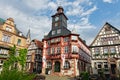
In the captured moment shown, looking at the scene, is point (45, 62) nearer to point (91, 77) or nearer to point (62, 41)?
point (62, 41)

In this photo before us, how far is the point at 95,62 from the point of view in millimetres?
29375

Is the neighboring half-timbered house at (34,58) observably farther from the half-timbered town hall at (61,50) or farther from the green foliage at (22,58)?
the green foliage at (22,58)

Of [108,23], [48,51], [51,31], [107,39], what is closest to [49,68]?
[48,51]

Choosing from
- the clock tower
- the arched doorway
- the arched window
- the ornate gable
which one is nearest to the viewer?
the ornate gable

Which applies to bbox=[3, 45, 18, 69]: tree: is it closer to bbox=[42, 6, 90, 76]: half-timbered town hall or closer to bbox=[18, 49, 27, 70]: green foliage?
bbox=[18, 49, 27, 70]: green foliage

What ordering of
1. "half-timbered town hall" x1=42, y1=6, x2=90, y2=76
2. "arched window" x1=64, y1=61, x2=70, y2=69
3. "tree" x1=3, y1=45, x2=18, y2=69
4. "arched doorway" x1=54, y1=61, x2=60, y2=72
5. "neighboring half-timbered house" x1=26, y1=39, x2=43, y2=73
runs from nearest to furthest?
"tree" x1=3, y1=45, x2=18, y2=69 → "half-timbered town hall" x1=42, y1=6, x2=90, y2=76 → "arched window" x1=64, y1=61, x2=70, y2=69 → "arched doorway" x1=54, y1=61, x2=60, y2=72 → "neighboring half-timbered house" x1=26, y1=39, x2=43, y2=73

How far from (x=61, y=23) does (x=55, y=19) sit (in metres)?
3.20

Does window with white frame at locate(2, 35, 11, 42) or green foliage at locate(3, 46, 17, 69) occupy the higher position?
window with white frame at locate(2, 35, 11, 42)

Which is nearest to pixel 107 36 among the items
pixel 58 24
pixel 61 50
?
pixel 61 50

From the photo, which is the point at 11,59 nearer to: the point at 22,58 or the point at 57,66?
the point at 22,58

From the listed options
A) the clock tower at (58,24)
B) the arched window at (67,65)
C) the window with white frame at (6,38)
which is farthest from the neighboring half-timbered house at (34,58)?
the arched window at (67,65)

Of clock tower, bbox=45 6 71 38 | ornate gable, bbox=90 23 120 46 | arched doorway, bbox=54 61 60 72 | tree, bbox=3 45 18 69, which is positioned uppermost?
clock tower, bbox=45 6 71 38

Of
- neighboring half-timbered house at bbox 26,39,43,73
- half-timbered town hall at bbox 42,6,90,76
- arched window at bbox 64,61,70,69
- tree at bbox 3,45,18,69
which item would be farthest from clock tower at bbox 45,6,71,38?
tree at bbox 3,45,18,69

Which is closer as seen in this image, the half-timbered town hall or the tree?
the tree
